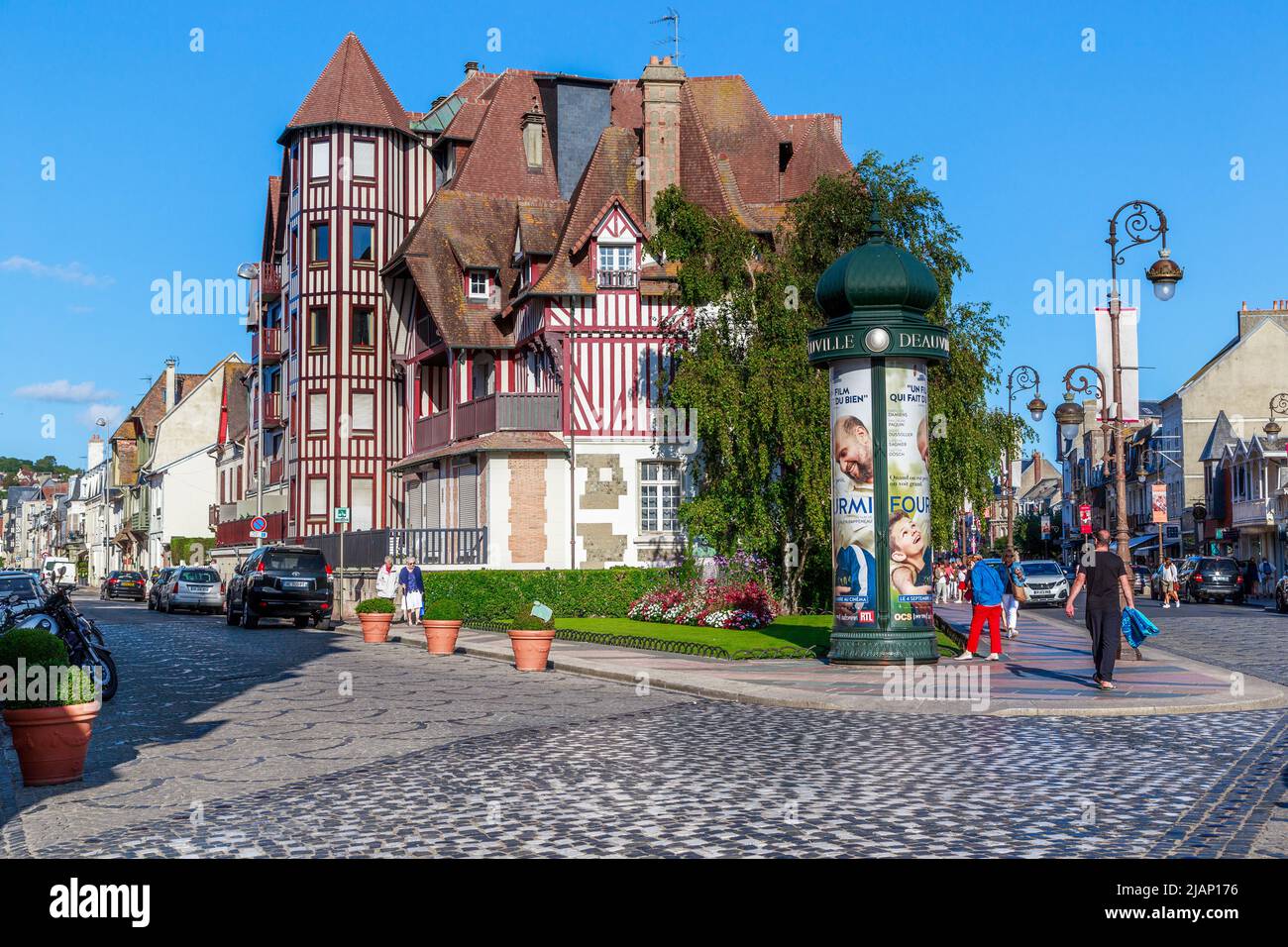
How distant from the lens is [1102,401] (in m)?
29.1

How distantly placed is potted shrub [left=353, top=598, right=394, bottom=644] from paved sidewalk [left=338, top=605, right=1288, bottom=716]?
Answer: 5.74 meters

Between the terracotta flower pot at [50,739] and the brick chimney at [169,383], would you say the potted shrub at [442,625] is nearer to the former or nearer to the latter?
the terracotta flower pot at [50,739]

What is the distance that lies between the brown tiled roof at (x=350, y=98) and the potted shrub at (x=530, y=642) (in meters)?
37.3

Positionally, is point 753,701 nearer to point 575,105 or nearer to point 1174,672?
point 1174,672

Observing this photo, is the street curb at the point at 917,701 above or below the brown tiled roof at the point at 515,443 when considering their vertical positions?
below

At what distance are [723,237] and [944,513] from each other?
8.08 meters

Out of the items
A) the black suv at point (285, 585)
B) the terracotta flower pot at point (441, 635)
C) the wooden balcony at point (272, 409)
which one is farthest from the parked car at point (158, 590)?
the terracotta flower pot at point (441, 635)

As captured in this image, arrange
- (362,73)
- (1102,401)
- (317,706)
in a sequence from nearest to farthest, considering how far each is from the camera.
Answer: (317,706) < (1102,401) < (362,73)

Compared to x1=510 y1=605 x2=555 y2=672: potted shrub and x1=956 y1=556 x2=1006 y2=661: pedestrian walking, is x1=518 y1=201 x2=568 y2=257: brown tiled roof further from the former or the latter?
x1=956 y1=556 x2=1006 y2=661: pedestrian walking

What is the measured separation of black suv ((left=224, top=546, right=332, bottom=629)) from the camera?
115ft

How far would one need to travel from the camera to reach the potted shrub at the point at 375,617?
97.7 feet

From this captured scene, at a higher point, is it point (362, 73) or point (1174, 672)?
point (362, 73)
